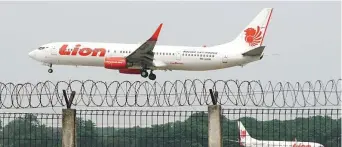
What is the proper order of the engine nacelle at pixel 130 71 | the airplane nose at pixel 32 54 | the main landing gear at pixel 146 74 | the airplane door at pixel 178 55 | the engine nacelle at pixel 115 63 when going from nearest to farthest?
1. the engine nacelle at pixel 115 63
2. the airplane nose at pixel 32 54
3. the engine nacelle at pixel 130 71
4. the airplane door at pixel 178 55
5. the main landing gear at pixel 146 74

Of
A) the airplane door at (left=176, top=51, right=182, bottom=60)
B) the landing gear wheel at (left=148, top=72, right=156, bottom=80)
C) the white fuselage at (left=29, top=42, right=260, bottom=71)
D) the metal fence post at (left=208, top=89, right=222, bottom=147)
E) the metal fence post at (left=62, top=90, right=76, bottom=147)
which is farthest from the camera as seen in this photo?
the landing gear wheel at (left=148, top=72, right=156, bottom=80)

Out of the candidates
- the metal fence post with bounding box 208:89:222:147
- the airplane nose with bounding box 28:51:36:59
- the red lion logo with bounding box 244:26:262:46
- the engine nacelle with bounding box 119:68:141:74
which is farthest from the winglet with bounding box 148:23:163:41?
the metal fence post with bounding box 208:89:222:147

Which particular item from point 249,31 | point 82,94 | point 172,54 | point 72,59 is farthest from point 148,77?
point 82,94

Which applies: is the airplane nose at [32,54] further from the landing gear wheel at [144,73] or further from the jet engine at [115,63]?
the landing gear wheel at [144,73]

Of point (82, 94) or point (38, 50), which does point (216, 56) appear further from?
point (82, 94)

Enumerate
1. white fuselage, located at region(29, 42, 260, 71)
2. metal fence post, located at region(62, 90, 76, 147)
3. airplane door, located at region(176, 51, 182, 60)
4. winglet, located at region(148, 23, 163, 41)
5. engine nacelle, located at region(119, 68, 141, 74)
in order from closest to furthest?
1. metal fence post, located at region(62, 90, 76, 147)
2. winglet, located at region(148, 23, 163, 41)
3. white fuselage, located at region(29, 42, 260, 71)
4. engine nacelle, located at region(119, 68, 141, 74)
5. airplane door, located at region(176, 51, 182, 60)

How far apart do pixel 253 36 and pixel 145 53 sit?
13560 mm

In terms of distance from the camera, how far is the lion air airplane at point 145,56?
67312mm

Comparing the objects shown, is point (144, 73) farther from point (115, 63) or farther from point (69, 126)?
point (69, 126)

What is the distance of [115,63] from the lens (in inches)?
2611

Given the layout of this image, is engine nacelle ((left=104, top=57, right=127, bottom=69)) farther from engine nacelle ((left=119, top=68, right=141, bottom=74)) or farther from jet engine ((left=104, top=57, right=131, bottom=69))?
engine nacelle ((left=119, top=68, right=141, bottom=74))

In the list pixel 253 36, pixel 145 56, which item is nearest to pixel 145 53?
pixel 145 56

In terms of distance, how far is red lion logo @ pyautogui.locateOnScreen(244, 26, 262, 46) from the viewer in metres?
76.6

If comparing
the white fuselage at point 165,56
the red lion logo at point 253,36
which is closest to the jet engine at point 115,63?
the white fuselage at point 165,56
